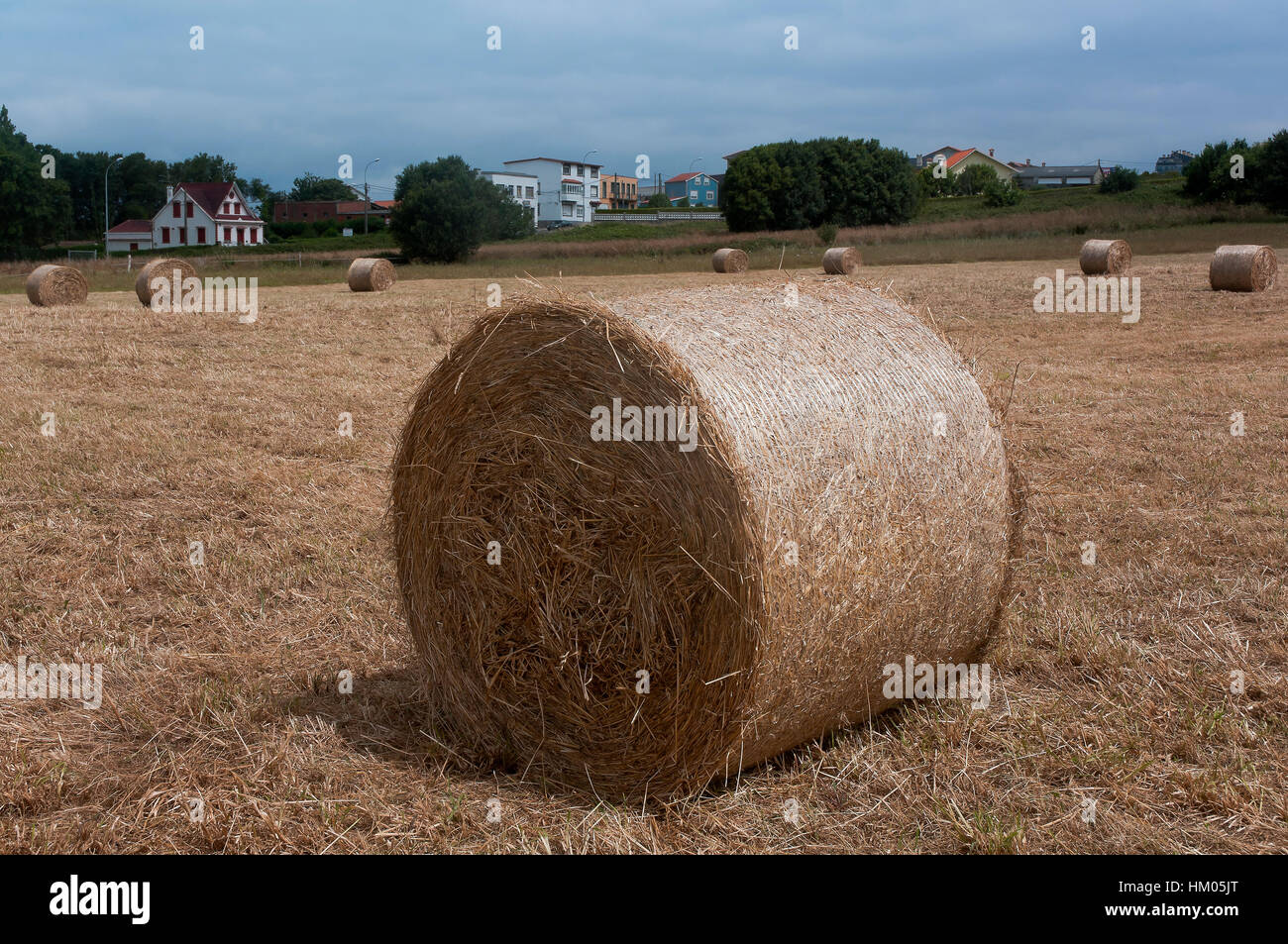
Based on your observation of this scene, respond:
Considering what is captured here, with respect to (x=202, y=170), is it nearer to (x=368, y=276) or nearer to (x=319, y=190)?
(x=319, y=190)

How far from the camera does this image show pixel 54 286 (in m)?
22.7

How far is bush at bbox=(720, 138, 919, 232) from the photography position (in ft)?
224

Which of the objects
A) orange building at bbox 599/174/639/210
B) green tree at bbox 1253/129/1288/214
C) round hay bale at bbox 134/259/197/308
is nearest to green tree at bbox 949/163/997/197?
green tree at bbox 1253/129/1288/214

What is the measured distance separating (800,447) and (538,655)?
1.47 metres

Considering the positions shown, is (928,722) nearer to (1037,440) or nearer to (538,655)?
(538,655)

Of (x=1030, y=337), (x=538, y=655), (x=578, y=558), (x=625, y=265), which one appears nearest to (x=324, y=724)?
(x=538, y=655)

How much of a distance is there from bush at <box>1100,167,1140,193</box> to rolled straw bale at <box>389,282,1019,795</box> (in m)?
71.5

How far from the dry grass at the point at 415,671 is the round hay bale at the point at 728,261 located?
76.7 feet

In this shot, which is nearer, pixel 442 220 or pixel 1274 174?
pixel 1274 174

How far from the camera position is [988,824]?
4.11 m

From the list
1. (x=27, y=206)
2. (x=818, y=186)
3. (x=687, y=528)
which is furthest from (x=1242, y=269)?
(x=27, y=206)

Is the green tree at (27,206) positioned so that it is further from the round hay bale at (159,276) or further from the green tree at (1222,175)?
the green tree at (1222,175)

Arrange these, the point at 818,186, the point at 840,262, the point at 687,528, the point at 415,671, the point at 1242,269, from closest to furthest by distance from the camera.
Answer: the point at 687,528 < the point at 415,671 < the point at 1242,269 < the point at 840,262 < the point at 818,186

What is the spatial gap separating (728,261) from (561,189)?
98.8m
